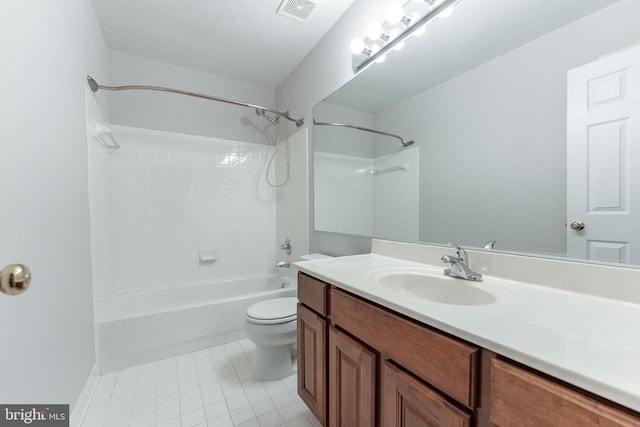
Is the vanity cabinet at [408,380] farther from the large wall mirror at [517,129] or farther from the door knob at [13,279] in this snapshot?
the door knob at [13,279]

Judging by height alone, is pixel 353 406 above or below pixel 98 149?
below

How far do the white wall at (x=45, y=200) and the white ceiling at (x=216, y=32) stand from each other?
39cm

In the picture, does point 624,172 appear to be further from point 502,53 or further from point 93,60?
point 93,60

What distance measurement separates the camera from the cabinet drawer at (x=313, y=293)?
1.08 meters

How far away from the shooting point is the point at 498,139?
3.30ft

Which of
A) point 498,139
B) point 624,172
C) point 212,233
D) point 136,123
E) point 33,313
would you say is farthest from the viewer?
point 212,233

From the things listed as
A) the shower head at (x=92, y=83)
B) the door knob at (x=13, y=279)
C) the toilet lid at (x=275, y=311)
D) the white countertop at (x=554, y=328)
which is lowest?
the toilet lid at (x=275, y=311)

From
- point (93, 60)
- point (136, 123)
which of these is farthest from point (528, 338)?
point (136, 123)

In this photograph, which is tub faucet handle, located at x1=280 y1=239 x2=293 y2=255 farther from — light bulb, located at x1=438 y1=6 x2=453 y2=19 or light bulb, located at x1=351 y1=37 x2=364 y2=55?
light bulb, located at x1=438 y1=6 x2=453 y2=19

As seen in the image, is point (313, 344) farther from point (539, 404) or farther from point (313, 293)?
point (539, 404)

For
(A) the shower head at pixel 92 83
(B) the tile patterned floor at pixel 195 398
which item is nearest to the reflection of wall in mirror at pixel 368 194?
(B) the tile patterned floor at pixel 195 398

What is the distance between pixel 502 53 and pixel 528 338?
104 centimetres

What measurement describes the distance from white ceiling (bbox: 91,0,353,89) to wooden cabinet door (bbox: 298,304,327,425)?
1.91m

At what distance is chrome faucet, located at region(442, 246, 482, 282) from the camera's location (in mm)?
958
